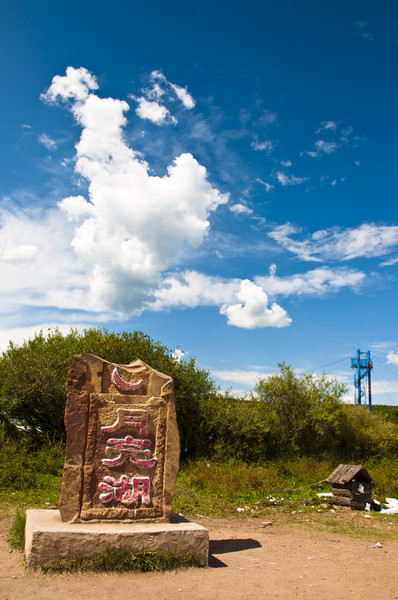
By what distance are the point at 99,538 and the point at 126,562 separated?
1.57 feet

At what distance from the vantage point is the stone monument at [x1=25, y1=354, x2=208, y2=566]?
19.3 ft

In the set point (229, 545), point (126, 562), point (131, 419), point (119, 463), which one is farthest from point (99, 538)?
point (229, 545)

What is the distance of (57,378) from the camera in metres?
→ 14.9

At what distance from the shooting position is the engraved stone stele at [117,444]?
6117mm

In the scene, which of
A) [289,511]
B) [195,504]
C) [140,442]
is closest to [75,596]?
[140,442]

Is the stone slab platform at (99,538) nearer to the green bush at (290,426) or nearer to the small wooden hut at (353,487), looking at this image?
the small wooden hut at (353,487)

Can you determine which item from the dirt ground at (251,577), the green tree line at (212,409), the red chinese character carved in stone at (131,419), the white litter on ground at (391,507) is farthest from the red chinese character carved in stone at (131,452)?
the green tree line at (212,409)

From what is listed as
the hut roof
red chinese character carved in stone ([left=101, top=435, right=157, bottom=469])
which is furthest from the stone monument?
A: the hut roof

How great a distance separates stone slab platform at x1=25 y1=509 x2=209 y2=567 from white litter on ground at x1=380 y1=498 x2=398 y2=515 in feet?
20.5

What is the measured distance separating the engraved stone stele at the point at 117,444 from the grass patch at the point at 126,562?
0.60 m

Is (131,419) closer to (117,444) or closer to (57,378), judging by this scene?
(117,444)

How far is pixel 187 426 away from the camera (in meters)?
15.9

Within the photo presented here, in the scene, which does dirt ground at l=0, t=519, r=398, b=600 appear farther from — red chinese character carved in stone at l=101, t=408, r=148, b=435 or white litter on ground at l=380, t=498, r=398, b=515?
white litter on ground at l=380, t=498, r=398, b=515

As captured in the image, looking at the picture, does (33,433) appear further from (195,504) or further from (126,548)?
(126,548)
